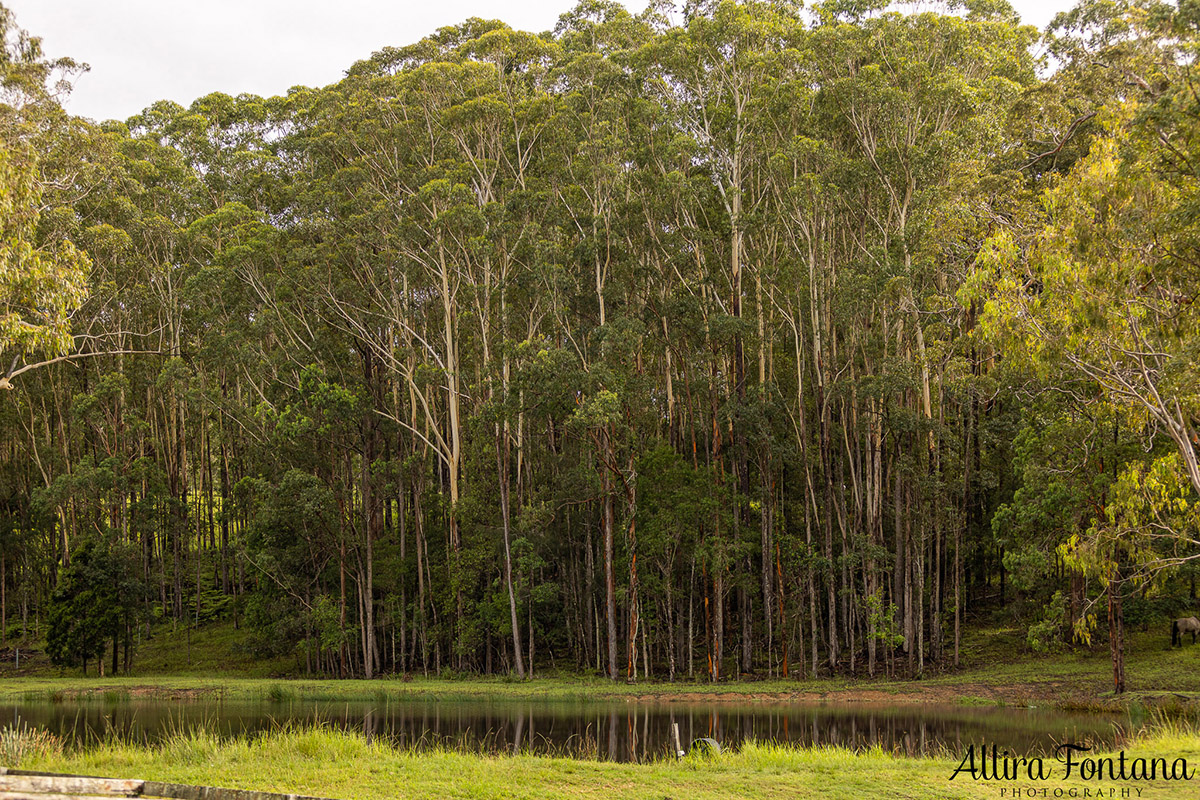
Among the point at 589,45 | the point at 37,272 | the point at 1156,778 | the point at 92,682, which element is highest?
the point at 589,45

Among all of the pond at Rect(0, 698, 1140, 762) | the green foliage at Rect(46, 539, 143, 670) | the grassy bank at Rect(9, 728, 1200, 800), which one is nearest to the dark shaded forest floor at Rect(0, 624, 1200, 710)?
the green foliage at Rect(46, 539, 143, 670)

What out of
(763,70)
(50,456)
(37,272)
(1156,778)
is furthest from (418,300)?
(1156,778)

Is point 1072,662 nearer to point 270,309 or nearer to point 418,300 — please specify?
point 418,300

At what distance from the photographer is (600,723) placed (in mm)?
21750

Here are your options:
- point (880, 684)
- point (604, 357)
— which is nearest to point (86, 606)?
point (604, 357)

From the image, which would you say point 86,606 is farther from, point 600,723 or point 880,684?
point 880,684

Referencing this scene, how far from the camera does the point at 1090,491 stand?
24.1 m

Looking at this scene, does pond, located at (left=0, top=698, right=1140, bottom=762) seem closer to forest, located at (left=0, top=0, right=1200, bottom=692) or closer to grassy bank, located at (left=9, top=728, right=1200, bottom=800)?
grassy bank, located at (left=9, top=728, right=1200, bottom=800)

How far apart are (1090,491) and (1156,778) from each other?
14620mm

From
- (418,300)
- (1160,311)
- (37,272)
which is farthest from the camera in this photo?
(418,300)

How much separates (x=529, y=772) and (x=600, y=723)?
10.6m

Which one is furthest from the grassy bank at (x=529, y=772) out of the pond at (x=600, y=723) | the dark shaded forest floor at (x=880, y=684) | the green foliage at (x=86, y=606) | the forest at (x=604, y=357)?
the green foliage at (x=86, y=606)

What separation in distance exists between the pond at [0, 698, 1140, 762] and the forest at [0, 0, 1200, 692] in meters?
5.77

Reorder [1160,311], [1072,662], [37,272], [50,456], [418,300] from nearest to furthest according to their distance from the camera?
1. [1160,311]
2. [37,272]
3. [1072,662]
4. [418,300]
5. [50,456]
